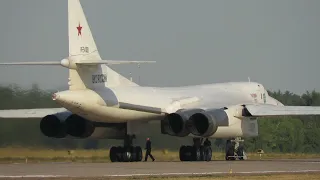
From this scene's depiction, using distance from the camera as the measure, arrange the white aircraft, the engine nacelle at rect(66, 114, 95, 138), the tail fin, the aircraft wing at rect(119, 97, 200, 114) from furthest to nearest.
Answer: the engine nacelle at rect(66, 114, 95, 138) → the aircraft wing at rect(119, 97, 200, 114) → the white aircraft → the tail fin

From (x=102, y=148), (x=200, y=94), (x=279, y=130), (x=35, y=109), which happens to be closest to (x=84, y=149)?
(x=102, y=148)

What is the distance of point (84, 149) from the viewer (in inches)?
1539

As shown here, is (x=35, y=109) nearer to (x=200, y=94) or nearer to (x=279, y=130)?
(x=200, y=94)

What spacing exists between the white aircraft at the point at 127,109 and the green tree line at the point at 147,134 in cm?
67

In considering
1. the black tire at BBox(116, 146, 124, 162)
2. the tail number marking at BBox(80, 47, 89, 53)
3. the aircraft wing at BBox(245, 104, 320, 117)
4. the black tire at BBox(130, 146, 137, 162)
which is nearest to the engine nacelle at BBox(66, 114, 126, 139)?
the black tire at BBox(116, 146, 124, 162)

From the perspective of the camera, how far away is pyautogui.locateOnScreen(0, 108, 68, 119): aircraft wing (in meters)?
35.5

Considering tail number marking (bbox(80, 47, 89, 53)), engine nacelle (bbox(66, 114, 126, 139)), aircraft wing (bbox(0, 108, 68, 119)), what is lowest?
engine nacelle (bbox(66, 114, 126, 139))

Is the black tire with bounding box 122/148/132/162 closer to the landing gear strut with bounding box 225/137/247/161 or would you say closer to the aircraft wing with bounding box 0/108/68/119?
the aircraft wing with bounding box 0/108/68/119

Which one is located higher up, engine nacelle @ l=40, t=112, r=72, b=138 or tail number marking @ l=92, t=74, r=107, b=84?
tail number marking @ l=92, t=74, r=107, b=84

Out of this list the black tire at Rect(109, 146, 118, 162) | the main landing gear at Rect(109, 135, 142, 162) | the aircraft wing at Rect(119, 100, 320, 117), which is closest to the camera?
the main landing gear at Rect(109, 135, 142, 162)

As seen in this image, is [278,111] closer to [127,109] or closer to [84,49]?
[127,109]

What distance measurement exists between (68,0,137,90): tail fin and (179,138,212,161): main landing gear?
237 inches

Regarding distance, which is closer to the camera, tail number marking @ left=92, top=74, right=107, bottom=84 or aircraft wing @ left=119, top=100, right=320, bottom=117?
tail number marking @ left=92, top=74, right=107, bottom=84

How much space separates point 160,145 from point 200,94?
10.7ft
